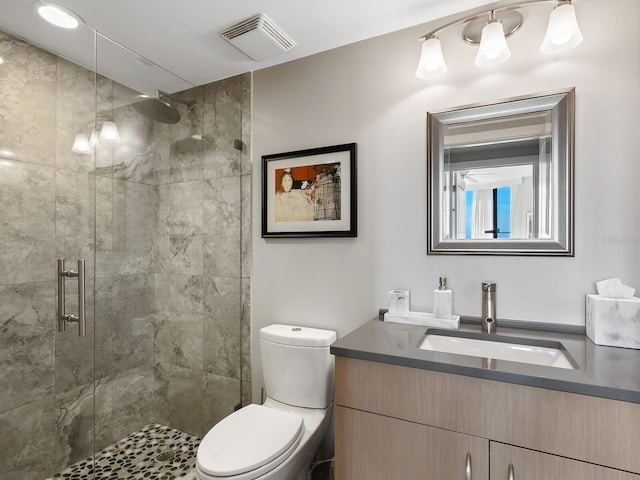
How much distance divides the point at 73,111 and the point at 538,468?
2.19 m

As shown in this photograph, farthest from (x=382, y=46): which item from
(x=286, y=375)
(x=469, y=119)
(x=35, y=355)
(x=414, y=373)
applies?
(x=35, y=355)

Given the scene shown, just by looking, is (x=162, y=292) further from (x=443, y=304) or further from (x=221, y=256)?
(x=443, y=304)

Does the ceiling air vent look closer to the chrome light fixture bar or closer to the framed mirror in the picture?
the chrome light fixture bar

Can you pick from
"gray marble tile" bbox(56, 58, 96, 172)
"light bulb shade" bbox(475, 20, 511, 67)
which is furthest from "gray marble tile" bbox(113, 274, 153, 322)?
"light bulb shade" bbox(475, 20, 511, 67)

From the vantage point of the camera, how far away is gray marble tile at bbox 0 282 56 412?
4.92 ft

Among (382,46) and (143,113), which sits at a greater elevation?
(382,46)

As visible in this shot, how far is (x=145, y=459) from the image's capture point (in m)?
1.73

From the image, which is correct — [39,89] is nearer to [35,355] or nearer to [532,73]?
[35,355]

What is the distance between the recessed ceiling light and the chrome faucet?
7.01ft

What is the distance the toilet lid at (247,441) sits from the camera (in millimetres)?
1225

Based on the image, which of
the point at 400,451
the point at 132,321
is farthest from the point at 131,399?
the point at 400,451

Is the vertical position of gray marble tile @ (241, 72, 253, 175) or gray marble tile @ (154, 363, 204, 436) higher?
gray marble tile @ (241, 72, 253, 175)

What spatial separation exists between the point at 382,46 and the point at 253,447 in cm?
191

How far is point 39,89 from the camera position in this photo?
155cm
